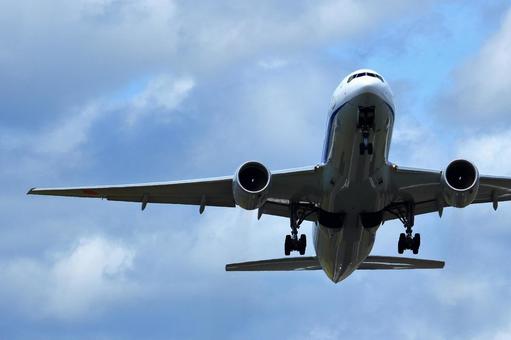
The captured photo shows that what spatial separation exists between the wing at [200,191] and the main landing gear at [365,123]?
9.06 feet

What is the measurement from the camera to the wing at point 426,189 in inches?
1455

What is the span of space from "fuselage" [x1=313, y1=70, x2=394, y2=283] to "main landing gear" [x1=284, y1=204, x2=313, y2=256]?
26.5 inches

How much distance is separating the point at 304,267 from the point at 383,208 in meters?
6.17

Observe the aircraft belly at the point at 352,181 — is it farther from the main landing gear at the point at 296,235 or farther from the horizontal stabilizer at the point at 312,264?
the horizontal stabilizer at the point at 312,264

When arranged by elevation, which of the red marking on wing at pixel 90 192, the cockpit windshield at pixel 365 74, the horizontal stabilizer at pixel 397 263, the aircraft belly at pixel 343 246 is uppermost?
the cockpit windshield at pixel 365 74

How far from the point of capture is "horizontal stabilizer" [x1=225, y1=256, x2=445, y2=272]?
42375mm

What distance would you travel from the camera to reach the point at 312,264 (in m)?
43.1

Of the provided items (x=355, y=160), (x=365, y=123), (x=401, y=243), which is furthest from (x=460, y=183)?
(x=365, y=123)

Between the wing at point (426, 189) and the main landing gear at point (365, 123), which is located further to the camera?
the wing at point (426, 189)

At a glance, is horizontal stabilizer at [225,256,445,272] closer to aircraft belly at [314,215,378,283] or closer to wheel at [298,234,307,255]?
aircraft belly at [314,215,378,283]

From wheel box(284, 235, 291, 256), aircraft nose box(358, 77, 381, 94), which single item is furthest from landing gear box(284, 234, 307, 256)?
aircraft nose box(358, 77, 381, 94)

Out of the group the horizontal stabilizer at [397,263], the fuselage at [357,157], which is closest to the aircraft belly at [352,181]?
the fuselage at [357,157]

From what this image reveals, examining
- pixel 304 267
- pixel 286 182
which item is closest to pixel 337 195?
pixel 286 182

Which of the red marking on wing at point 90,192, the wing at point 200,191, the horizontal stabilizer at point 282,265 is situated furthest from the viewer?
the horizontal stabilizer at point 282,265
